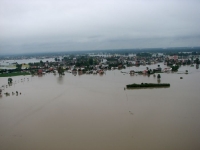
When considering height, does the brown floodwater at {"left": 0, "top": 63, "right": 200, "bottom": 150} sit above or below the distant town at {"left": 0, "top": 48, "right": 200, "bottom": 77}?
below

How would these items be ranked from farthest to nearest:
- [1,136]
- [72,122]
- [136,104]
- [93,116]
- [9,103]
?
[9,103] < [136,104] < [93,116] < [72,122] < [1,136]

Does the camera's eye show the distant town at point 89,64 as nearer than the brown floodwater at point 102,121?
No

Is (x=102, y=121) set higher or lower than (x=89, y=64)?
lower

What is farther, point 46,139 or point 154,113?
point 154,113

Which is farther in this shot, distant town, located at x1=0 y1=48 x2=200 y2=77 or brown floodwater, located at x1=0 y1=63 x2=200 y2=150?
distant town, located at x1=0 y1=48 x2=200 y2=77

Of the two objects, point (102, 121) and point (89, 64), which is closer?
point (102, 121)

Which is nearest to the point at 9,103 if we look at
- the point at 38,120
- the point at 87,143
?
the point at 38,120

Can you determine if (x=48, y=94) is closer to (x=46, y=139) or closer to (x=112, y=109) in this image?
(x=112, y=109)

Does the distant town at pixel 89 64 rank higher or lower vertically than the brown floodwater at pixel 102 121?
higher
